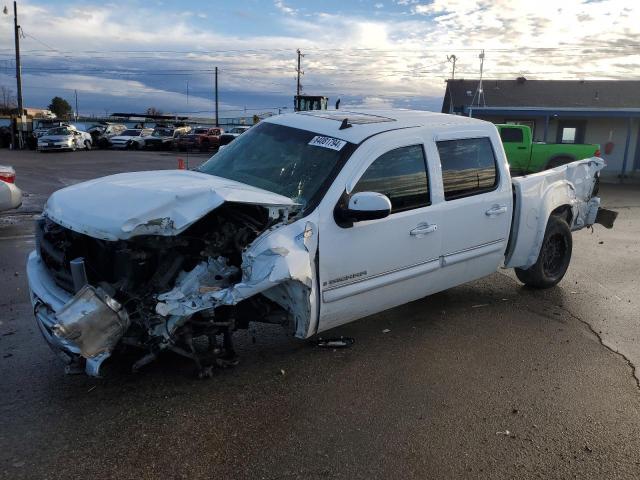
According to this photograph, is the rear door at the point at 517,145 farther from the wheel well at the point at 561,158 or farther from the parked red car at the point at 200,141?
the parked red car at the point at 200,141

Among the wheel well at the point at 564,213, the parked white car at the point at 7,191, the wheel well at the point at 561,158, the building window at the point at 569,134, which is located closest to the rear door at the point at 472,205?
the wheel well at the point at 564,213

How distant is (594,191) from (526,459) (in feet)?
16.0

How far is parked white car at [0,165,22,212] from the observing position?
966 centimetres

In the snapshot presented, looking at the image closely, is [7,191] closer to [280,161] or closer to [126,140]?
[280,161]

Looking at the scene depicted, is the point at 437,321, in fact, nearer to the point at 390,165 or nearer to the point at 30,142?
the point at 390,165

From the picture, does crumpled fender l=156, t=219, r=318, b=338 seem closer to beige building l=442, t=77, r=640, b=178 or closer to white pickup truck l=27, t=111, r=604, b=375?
white pickup truck l=27, t=111, r=604, b=375

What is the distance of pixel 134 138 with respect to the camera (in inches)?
1622

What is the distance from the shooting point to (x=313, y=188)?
4.05 metres

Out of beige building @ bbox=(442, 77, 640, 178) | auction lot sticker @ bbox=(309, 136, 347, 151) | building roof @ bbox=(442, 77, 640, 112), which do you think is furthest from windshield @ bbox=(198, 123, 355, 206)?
building roof @ bbox=(442, 77, 640, 112)

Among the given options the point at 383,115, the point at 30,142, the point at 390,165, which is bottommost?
the point at 30,142

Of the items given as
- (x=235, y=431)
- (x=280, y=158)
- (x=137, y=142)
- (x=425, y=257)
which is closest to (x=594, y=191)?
(x=425, y=257)

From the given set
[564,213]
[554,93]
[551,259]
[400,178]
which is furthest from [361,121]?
[554,93]

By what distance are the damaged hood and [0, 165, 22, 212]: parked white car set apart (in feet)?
21.9

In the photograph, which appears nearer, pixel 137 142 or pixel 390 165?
pixel 390 165
